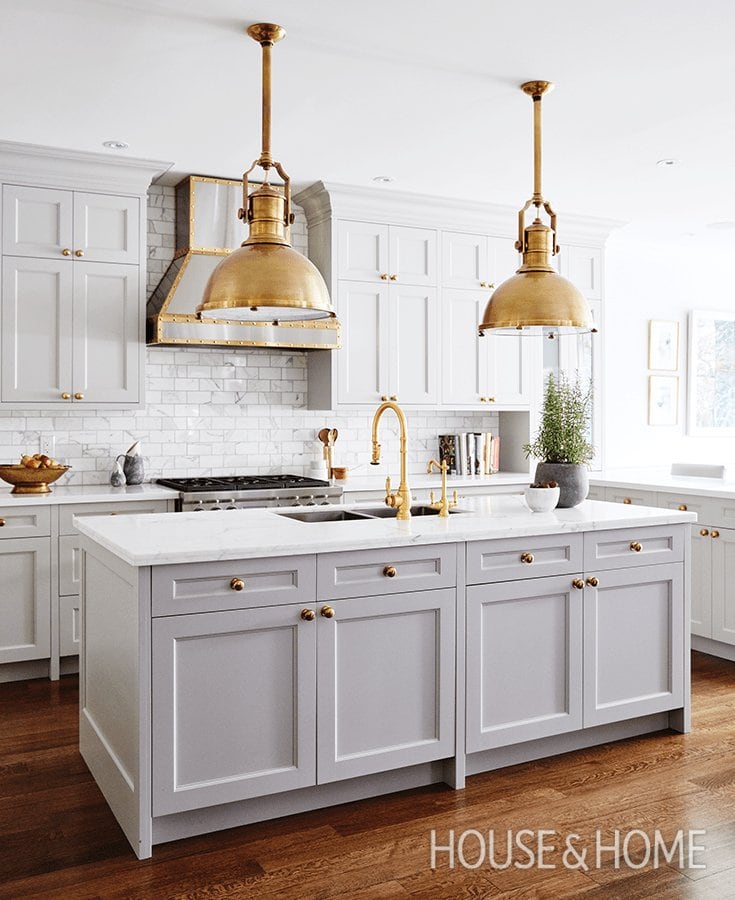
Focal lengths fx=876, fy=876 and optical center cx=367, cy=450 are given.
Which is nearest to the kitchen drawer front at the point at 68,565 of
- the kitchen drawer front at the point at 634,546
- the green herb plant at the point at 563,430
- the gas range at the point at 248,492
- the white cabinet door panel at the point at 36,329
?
the gas range at the point at 248,492

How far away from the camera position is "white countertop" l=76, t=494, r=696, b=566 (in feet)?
8.84

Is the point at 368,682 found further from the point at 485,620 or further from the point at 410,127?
the point at 410,127

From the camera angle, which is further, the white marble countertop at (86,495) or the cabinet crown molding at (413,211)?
the cabinet crown molding at (413,211)

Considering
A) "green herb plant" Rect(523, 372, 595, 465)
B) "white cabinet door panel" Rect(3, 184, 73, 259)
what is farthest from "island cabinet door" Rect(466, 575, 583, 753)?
"white cabinet door panel" Rect(3, 184, 73, 259)

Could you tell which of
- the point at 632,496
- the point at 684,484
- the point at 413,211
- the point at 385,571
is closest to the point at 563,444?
the point at 385,571

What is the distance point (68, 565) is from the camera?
14.8 ft

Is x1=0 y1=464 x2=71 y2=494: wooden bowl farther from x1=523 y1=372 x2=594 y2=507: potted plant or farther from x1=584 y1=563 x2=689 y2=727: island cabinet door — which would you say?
x1=584 y1=563 x2=689 y2=727: island cabinet door

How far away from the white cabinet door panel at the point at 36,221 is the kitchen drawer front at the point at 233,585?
9.04 ft

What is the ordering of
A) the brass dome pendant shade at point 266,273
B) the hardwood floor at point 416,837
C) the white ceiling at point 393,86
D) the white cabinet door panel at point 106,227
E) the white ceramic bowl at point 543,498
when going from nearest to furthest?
the hardwood floor at point 416,837 → the brass dome pendant shade at point 266,273 → the white ceiling at point 393,86 → the white ceramic bowl at point 543,498 → the white cabinet door panel at point 106,227

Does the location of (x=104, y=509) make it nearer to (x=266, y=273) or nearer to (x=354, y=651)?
(x=354, y=651)

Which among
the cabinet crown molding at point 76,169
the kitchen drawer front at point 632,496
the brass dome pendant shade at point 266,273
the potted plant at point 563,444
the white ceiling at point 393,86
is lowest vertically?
the kitchen drawer front at point 632,496

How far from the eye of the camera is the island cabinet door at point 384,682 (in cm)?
286

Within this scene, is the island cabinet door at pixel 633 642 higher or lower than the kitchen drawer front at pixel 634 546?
lower

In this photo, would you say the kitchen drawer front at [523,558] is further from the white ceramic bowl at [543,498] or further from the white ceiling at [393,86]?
the white ceiling at [393,86]
